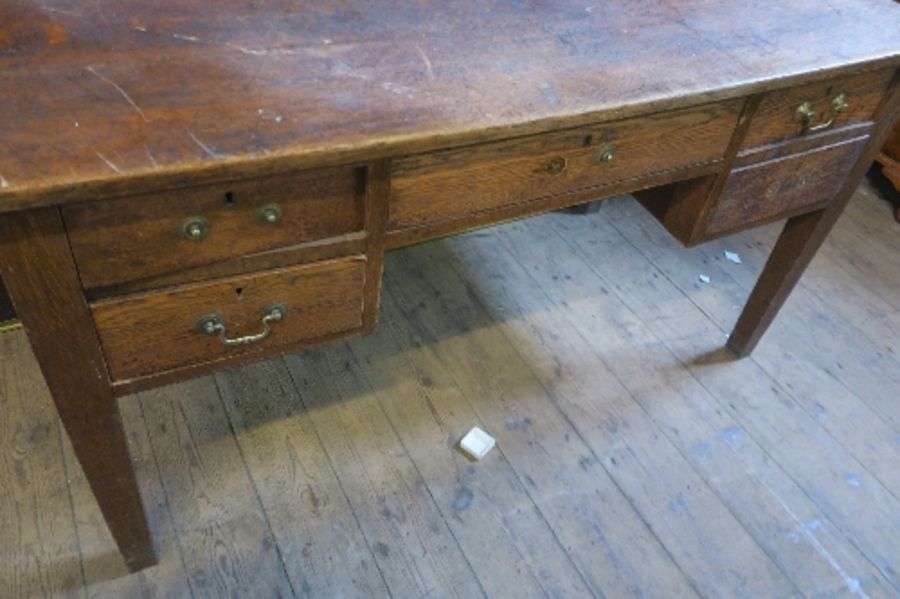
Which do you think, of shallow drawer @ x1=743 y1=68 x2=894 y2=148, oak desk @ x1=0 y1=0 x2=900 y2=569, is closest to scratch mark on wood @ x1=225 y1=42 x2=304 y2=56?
oak desk @ x1=0 y1=0 x2=900 y2=569

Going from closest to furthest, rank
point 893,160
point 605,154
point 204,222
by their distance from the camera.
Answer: point 204,222
point 605,154
point 893,160

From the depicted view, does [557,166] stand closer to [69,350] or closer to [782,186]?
[782,186]

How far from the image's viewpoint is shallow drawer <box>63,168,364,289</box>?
790 mm

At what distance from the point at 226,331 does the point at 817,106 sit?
3.29 ft

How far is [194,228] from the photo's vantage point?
83 cm

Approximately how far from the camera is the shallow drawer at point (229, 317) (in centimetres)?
89

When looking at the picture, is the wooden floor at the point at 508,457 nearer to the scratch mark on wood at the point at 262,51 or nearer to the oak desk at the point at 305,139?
the oak desk at the point at 305,139

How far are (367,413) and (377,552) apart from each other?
0.31m

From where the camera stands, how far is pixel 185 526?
1.30 metres

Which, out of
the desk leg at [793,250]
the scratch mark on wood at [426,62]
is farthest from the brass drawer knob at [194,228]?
the desk leg at [793,250]

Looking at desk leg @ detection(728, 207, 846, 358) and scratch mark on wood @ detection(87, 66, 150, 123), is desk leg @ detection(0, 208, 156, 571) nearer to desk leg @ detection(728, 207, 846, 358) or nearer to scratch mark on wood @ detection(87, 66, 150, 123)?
scratch mark on wood @ detection(87, 66, 150, 123)

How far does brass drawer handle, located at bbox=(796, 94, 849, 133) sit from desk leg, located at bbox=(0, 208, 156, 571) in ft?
3.61

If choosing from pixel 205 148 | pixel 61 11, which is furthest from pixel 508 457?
pixel 61 11

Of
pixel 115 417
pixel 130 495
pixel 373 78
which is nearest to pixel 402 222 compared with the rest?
pixel 373 78
